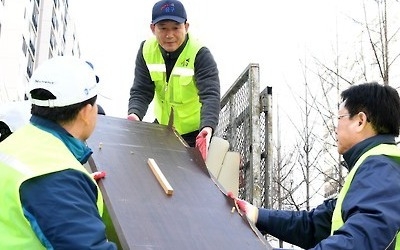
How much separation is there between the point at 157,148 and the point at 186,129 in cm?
98

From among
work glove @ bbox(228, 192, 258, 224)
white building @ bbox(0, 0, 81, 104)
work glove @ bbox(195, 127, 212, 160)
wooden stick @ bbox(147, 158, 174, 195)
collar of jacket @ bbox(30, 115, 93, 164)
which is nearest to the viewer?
collar of jacket @ bbox(30, 115, 93, 164)

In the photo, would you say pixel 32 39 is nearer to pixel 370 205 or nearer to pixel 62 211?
pixel 370 205

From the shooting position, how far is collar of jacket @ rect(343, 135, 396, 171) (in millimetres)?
2461

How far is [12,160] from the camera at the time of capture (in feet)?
5.63

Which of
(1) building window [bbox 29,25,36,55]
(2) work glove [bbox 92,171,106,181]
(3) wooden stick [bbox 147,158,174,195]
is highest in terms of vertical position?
(2) work glove [bbox 92,171,106,181]

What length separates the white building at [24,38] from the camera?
25609 millimetres

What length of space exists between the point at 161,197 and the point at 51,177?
928 mm

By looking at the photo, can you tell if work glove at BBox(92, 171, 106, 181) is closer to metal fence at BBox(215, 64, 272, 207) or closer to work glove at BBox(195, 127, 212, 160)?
work glove at BBox(195, 127, 212, 160)

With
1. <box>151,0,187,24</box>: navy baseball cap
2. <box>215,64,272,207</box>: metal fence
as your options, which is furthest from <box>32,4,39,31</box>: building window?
<box>151,0,187,24</box>: navy baseball cap

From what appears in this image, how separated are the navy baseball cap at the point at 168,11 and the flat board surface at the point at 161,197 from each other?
765 mm

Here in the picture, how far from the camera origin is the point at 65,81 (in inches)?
74.6

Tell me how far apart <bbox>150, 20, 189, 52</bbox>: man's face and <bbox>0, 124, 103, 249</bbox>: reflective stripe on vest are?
214cm

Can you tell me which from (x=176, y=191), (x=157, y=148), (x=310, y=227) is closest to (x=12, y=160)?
(x=176, y=191)

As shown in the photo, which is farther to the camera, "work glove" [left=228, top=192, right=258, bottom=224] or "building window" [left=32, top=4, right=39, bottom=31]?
"building window" [left=32, top=4, right=39, bottom=31]
